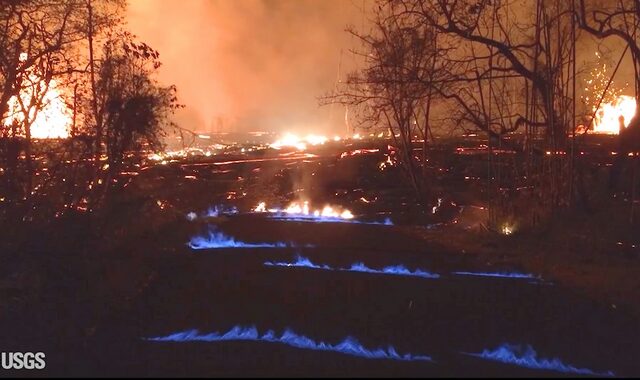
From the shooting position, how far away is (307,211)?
14.0 metres

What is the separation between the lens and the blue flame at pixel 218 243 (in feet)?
33.7

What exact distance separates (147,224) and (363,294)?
5.64 meters

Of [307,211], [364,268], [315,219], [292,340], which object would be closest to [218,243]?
[315,219]

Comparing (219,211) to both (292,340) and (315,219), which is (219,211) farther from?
(292,340)

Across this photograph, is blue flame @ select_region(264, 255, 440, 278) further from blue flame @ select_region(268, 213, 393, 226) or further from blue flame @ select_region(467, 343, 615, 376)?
blue flame @ select_region(268, 213, 393, 226)

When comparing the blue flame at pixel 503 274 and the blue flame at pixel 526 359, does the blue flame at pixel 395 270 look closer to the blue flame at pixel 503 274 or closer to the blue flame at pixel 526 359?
the blue flame at pixel 503 274

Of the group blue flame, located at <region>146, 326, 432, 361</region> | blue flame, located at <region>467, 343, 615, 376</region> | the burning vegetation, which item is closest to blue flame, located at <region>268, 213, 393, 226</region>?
the burning vegetation

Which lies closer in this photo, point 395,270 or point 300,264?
point 395,270

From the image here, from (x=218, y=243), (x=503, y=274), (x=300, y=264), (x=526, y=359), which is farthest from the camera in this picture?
(x=218, y=243)

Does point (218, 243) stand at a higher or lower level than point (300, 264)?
higher

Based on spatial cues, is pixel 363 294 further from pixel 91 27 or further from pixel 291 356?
pixel 91 27

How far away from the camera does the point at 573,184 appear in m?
12.0

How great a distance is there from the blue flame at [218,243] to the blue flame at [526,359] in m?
4.62

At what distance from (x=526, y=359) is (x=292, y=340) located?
8.21 feet
